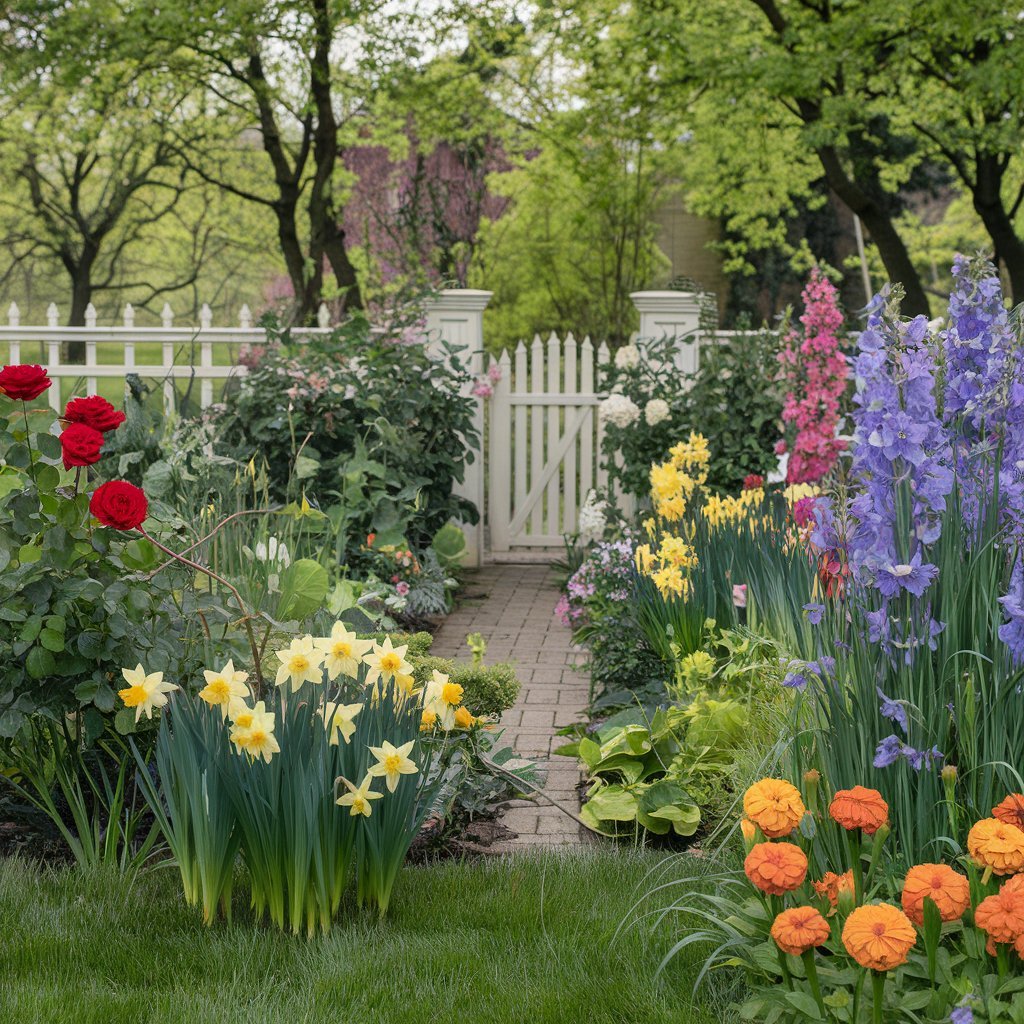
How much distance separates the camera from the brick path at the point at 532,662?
3619 mm

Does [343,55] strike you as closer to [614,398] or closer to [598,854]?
[614,398]

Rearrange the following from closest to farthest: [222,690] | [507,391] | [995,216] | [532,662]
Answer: [222,690]
[532,662]
[507,391]
[995,216]

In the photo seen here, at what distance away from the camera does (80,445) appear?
2834 mm

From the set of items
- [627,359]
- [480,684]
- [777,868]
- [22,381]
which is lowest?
[480,684]

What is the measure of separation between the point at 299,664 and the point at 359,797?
355 mm

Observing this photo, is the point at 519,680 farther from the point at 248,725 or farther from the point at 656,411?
the point at 248,725

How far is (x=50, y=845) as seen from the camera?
3217 mm

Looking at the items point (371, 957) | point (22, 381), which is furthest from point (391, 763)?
point (22, 381)

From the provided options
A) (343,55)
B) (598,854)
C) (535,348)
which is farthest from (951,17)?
(598,854)

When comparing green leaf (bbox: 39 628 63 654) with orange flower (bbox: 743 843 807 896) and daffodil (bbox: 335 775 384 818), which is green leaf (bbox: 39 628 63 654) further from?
orange flower (bbox: 743 843 807 896)

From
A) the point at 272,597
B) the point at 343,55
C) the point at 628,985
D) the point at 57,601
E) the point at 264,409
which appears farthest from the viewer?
the point at 343,55

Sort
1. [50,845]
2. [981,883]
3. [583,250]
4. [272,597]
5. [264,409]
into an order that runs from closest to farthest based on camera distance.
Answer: [981,883] → [50,845] → [272,597] → [264,409] → [583,250]

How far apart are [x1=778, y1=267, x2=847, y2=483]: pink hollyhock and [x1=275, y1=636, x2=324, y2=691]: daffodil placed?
3647 mm

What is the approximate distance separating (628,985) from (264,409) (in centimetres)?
503
